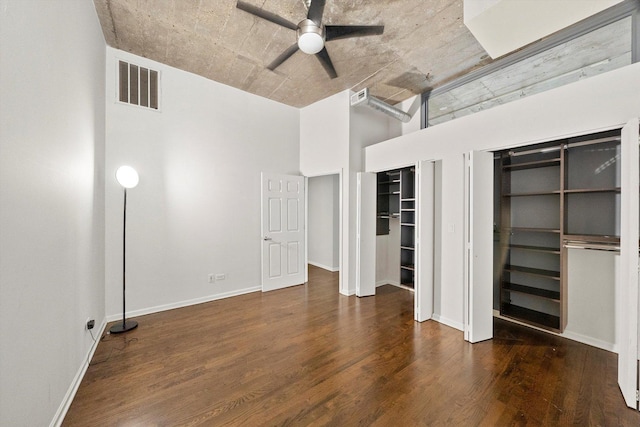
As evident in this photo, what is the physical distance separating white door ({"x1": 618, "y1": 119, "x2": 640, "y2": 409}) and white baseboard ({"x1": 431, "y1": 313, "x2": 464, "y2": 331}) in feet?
4.41

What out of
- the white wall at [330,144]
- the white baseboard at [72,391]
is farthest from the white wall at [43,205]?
the white wall at [330,144]

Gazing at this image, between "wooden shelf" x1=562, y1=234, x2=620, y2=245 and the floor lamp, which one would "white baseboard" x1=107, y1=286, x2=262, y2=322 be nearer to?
the floor lamp

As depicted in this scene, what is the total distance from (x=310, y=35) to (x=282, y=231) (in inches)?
127

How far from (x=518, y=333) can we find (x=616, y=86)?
2695 mm

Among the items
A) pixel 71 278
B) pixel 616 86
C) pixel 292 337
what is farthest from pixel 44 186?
pixel 616 86

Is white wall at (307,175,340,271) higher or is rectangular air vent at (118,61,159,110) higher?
rectangular air vent at (118,61,159,110)

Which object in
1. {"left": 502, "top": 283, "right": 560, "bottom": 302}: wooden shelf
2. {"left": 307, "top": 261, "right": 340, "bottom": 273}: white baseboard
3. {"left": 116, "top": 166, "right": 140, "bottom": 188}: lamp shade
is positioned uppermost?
{"left": 116, "top": 166, "right": 140, "bottom": 188}: lamp shade

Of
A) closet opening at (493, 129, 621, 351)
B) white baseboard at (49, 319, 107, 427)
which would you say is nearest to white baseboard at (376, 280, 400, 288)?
closet opening at (493, 129, 621, 351)

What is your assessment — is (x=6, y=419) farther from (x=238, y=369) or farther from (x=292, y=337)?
(x=292, y=337)

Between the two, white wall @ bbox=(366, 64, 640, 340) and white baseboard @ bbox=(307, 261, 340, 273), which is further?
white baseboard @ bbox=(307, 261, 340, 273)

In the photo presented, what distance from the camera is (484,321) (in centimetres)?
293

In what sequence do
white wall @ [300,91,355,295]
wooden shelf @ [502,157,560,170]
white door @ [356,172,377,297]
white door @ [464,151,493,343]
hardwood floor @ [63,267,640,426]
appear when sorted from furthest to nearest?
white wall @ [300,91,355,295] < white door @ [356,172,377,297] < wooden shelf @ [502,157,560,170] < white door @ [464,151,493,343] < hardwood floor @ [63,267,640,426]

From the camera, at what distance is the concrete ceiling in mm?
2654

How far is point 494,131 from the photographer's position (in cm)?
291
